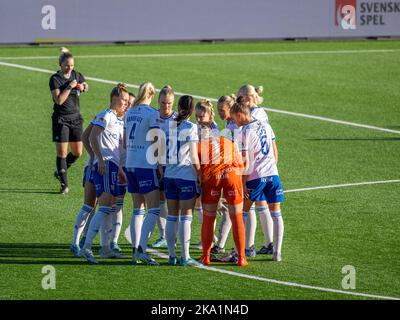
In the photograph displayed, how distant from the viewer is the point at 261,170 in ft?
45.6

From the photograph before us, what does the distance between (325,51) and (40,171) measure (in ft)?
52.8

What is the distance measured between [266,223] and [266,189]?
0.56 meters

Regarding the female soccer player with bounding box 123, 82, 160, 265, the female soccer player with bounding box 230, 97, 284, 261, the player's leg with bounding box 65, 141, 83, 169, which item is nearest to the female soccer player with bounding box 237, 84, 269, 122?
the female soccer player with bounding box 230, 97, 284, 261

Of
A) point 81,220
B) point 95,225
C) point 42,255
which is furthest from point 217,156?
point 42,255

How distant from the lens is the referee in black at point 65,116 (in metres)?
18.2

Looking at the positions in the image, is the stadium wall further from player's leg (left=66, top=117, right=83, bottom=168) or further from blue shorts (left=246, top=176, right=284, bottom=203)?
blue shorts (left=246, top=176, right=284, bottom=203)

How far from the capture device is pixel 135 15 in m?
33.8

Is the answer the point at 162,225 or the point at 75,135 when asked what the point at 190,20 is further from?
the point at 162,225

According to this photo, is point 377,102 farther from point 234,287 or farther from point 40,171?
point 234,287

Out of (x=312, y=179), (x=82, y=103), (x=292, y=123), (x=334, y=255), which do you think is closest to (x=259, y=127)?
(x=334, y=255)

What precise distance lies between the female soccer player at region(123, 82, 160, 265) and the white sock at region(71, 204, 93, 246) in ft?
2.83

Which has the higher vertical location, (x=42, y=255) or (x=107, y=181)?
(x=107, y=181)

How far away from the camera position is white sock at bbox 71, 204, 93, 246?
46.5 ft

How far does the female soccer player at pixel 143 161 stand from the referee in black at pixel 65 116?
4.55 m
